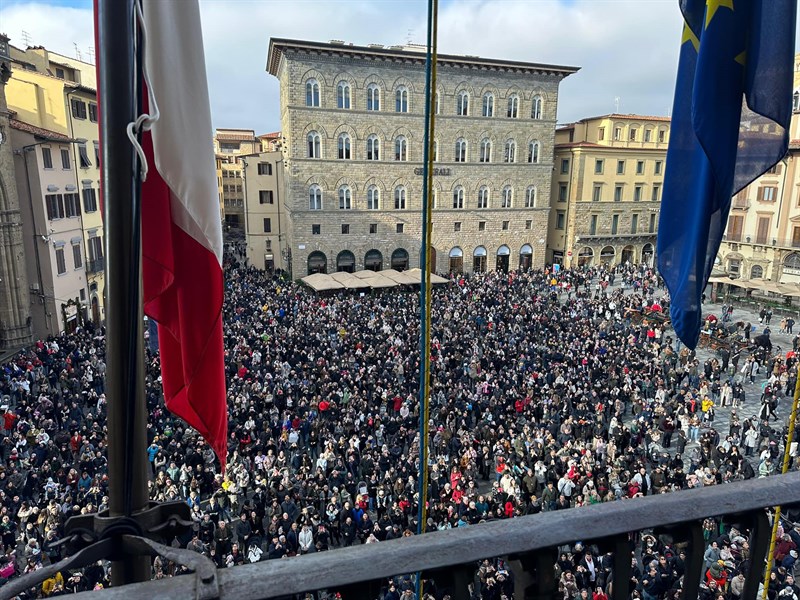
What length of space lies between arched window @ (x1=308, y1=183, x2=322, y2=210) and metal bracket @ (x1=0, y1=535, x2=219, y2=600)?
4040 centimetres

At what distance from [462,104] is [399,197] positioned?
872 centimetres

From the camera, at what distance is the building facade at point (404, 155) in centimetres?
4053

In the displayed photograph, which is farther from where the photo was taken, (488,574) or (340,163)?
(340,163)

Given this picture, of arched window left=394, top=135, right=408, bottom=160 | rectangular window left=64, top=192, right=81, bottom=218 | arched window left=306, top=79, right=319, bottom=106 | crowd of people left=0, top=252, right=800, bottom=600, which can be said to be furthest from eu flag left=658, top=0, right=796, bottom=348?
arched window left=394, top=135, right=408, bottom=160

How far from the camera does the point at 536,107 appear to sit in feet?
153

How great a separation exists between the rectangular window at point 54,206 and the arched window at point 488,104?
30442mm

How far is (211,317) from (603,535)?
230 centimetres

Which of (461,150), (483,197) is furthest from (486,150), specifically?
(483,197)

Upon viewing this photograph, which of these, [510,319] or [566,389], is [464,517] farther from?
[510,319]

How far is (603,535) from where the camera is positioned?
2020 mm

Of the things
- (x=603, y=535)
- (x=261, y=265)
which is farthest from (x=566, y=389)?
(x=261, y=265)

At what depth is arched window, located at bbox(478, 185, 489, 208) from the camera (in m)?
46.3

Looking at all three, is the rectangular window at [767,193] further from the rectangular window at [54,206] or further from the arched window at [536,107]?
the rectangular window at [54,206]

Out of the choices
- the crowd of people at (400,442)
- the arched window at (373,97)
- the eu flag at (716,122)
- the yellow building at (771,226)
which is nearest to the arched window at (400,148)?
the arched window at (373,97)
